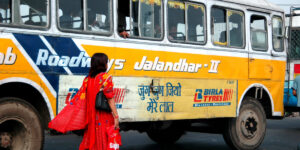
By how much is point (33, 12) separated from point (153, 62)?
2.29 m

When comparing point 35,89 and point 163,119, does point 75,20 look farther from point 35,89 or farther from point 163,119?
point 163,119

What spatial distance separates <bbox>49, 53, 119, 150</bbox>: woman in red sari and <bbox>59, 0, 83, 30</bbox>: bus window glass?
1.62m

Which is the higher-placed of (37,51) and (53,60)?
(37,51)

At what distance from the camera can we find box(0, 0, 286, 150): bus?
6.78 m

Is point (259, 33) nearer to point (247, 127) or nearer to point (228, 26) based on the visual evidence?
point (228, 26)

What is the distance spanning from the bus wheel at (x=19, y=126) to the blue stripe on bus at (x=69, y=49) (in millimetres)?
874

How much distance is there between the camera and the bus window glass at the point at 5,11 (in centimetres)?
658

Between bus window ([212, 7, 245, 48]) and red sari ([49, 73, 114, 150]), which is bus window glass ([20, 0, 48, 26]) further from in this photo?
bus window ([212, 7, 245, 48])

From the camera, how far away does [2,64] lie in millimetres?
6477

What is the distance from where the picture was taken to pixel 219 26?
9.78m

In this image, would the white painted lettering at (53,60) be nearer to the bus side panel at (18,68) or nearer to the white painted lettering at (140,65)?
the bus side panel at (18,68)

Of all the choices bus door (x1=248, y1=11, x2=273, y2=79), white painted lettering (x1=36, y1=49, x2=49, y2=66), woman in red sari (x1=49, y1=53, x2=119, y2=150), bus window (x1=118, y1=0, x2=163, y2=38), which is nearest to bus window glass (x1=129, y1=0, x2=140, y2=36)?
bus window (x1=118, y1=0, x2=163, y2=38)

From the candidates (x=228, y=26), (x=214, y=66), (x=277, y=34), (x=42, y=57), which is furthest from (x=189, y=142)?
(x=42, y=57)

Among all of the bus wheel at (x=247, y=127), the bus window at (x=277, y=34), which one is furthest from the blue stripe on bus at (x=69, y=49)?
the bus window at (x=277, y=34)
